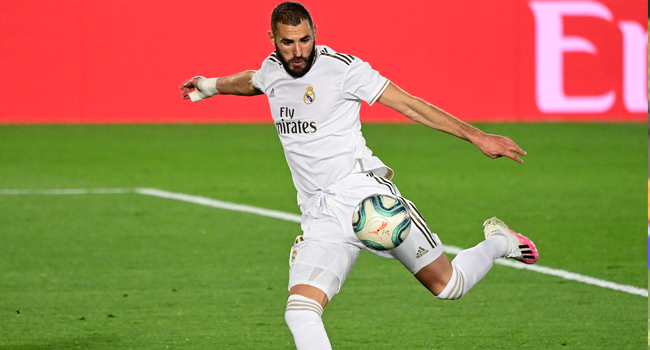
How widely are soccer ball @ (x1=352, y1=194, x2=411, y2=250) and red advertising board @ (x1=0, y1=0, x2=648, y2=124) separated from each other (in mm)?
14064

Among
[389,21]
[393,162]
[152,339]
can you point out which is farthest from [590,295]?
[389,21]

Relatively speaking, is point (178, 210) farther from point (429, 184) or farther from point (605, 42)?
point (605, 42)

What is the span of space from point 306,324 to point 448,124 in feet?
3.59

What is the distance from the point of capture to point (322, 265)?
14.6 feet

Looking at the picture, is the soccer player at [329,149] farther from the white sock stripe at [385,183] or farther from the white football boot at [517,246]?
the white football boot at [517,246]

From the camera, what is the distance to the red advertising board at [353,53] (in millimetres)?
18578

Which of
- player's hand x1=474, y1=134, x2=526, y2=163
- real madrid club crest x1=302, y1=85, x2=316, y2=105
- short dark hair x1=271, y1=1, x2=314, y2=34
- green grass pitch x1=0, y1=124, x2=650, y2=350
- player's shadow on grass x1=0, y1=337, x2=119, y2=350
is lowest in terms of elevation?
player's shadow on grass x1=0, y1=337, x2=119, y2=350

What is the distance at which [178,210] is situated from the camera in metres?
10.1

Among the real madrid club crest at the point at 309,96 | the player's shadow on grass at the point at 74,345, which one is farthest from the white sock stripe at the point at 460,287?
the player's shadow on grass at the point at 74,345

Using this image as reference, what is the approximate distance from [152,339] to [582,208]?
6036 mm

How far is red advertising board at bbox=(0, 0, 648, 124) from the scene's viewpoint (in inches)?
731

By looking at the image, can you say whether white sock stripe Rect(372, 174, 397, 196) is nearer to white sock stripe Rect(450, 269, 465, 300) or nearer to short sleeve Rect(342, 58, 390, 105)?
short sleeve Rect(342, 58, 390, 105)

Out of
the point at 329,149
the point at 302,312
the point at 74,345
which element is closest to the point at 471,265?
the point at 329,149

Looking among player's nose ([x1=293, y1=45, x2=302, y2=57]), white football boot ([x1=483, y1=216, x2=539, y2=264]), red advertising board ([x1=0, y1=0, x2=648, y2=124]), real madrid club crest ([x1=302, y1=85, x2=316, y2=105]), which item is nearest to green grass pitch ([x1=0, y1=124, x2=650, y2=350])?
white football boot ([x1=483, y1=216, x2=539, y2=264])
